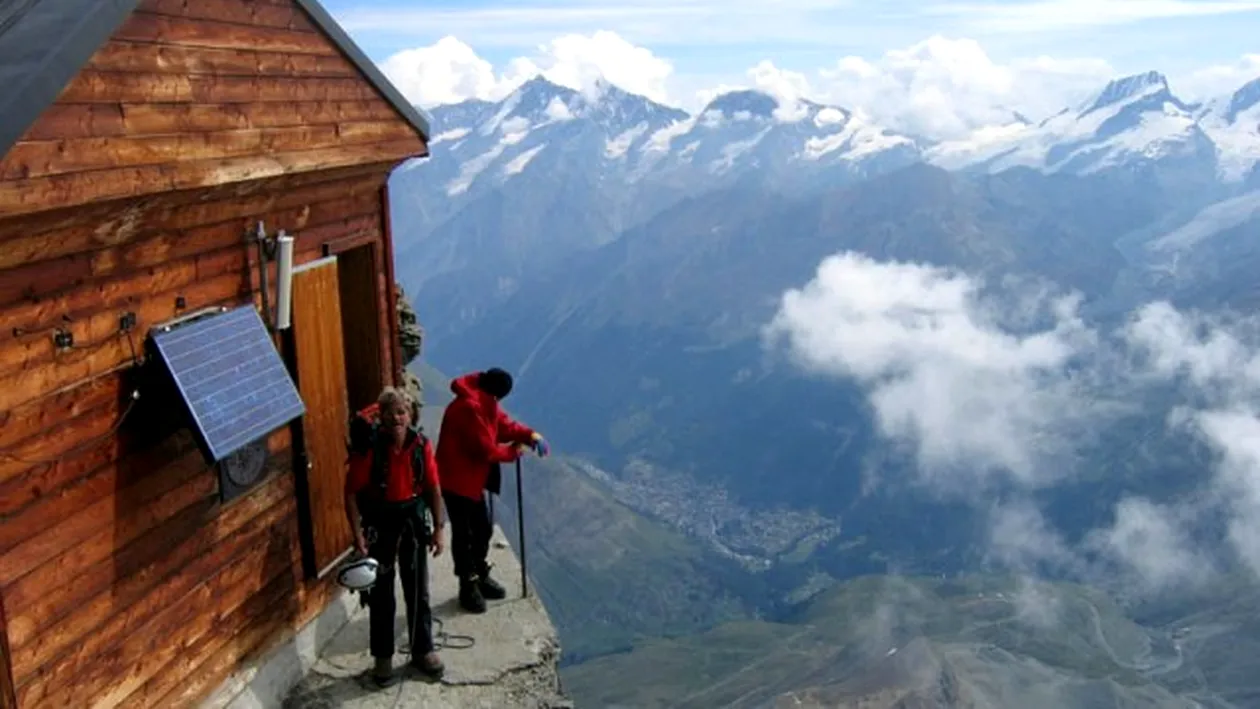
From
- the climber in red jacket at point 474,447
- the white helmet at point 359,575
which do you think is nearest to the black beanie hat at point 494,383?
the climber in red jacket at point 474,447

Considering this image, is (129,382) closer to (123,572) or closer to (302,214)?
(123,572)

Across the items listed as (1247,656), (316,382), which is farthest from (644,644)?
(316,382)

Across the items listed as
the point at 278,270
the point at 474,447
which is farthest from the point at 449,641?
the point at 278,270

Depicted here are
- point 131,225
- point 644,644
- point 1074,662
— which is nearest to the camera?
Result: point 131,225

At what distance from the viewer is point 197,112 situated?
8.74m

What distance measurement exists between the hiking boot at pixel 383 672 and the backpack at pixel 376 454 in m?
1.57

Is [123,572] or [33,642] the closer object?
[33,642]

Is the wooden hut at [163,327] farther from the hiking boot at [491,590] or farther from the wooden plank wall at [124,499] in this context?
the hiking boot at [491,590]

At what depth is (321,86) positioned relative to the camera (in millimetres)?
10773

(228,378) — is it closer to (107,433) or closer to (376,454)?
(107,433)

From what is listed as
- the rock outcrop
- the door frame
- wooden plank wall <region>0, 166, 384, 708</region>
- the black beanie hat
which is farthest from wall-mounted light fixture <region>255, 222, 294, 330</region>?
the rock outcrop

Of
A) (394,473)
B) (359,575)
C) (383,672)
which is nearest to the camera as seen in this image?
(359,575)

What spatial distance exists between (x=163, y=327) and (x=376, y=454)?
80.7 inches

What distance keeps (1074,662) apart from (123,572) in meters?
175
